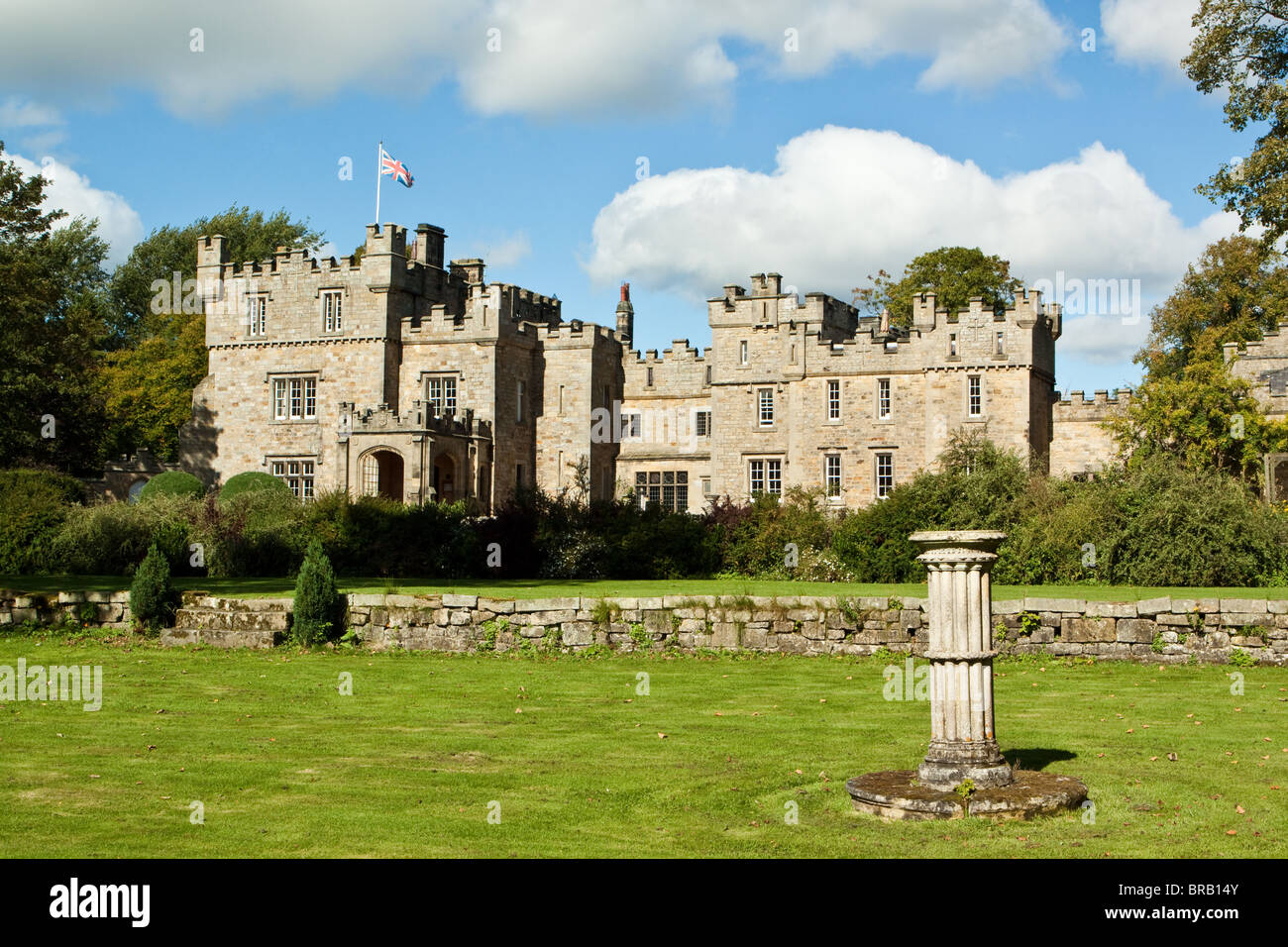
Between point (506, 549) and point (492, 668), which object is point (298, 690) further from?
point (506, 549)

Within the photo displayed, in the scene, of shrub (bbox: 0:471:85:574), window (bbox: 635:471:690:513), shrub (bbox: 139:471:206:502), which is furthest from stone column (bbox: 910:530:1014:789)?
window (bbox: 635:471:690:513)

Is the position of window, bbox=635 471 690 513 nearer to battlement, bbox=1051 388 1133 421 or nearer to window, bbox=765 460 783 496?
window, bbox=765 460 783 496

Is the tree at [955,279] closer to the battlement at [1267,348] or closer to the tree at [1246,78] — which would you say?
the battlement at [1267,348]

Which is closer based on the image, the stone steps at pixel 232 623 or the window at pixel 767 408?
the stone steps at pixel 232 623

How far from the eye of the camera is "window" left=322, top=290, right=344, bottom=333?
48.7m

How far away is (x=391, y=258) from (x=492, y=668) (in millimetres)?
33268

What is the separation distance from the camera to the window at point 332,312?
160 ft

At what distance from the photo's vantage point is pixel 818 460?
4634 cm

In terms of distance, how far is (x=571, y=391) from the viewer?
50.2m

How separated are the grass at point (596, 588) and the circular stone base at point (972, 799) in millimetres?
11702

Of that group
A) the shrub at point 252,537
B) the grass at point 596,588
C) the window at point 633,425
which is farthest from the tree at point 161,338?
the grass at point 596,588

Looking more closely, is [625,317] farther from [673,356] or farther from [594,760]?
[594,760]

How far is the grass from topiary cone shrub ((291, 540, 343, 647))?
116 cm
